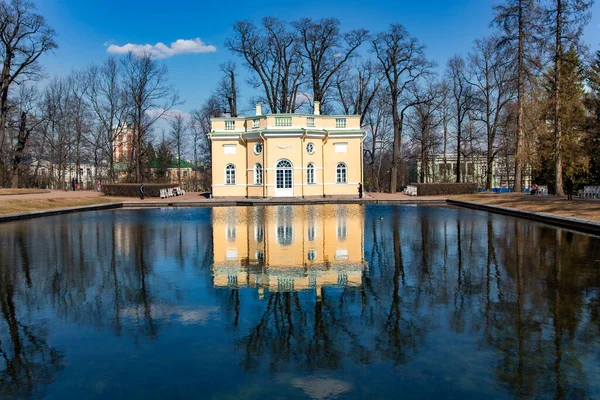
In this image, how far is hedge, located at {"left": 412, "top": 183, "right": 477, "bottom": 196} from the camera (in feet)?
128

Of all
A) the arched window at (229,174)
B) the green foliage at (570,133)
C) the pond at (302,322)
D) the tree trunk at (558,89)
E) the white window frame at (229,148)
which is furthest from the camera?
the arched window at (229,174)

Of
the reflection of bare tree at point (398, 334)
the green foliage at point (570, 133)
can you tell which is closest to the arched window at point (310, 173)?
the green foliage at point (570, 133)

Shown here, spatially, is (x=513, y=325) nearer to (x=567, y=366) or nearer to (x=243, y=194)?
(x=567, y=366)

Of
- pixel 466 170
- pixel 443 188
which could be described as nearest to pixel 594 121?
pixel 443 188

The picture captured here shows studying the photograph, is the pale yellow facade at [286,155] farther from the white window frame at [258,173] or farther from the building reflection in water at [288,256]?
the building reflection in water at [288,256]

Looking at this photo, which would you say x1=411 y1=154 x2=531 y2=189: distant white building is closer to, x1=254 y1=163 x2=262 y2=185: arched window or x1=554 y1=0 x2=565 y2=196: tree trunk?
x1=554 y1=0 x2=565 y2=196: tree trunk

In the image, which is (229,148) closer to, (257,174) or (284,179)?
(257,174)

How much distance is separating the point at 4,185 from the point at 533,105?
51.8 m

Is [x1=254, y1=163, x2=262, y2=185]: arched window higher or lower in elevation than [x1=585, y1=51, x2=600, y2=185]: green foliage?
lower

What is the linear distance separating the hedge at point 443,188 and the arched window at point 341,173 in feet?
23.1

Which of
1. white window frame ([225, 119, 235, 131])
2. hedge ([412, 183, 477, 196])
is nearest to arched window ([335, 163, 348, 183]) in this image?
hedge ([412, 183, 477, 196])

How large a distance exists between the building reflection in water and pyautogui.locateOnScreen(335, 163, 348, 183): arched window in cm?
1861

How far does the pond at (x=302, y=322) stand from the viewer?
4.19 meters

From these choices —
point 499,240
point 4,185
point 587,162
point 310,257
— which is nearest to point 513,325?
point 310,257
